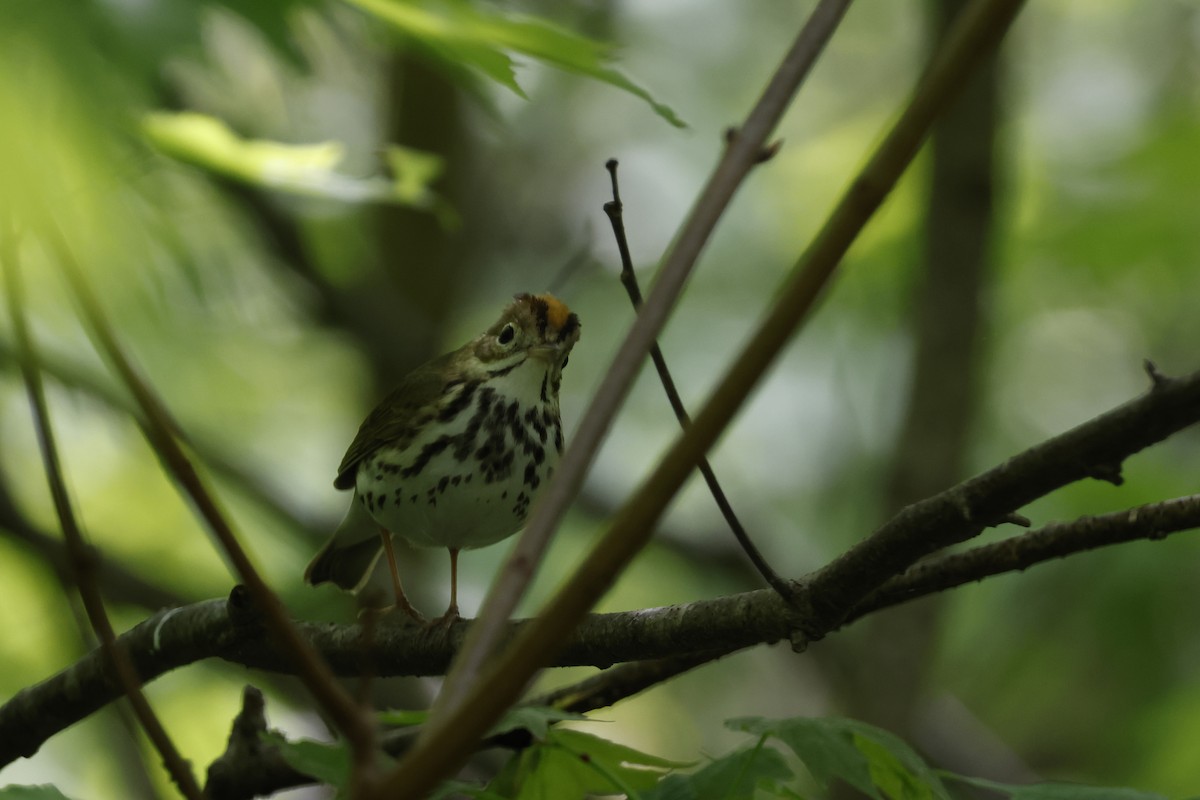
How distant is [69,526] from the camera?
3.64 feet

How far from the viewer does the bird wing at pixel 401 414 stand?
3555 millimetres

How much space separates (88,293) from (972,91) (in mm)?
4068

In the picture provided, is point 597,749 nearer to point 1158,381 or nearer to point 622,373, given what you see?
point 622,373

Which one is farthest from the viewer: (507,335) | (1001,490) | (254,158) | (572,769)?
(507,335)

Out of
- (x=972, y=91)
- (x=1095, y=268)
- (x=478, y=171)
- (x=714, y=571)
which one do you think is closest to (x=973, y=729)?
(x=714, y=571)

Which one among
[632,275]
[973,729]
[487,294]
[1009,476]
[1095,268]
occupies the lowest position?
[1009,476]

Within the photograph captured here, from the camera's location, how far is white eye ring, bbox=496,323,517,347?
3.55 metres

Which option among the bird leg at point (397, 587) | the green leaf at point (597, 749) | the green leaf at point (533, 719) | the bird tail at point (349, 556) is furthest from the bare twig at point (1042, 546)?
the bird tail at point (349, 556)

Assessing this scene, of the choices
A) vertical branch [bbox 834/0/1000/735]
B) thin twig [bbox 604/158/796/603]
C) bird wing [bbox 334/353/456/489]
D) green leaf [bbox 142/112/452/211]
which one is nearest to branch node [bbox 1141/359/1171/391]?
thin twig [bbox 604/158/796/603]

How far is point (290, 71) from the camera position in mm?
1101

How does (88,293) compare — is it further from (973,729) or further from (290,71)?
(973,729)

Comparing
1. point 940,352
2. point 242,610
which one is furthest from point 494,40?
point 940,352

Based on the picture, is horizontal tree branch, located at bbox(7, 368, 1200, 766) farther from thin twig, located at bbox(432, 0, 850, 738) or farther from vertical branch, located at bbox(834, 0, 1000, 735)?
vertical branch, located at bbox(834, 0, 1000, 735)

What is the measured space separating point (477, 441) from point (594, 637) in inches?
62.3
